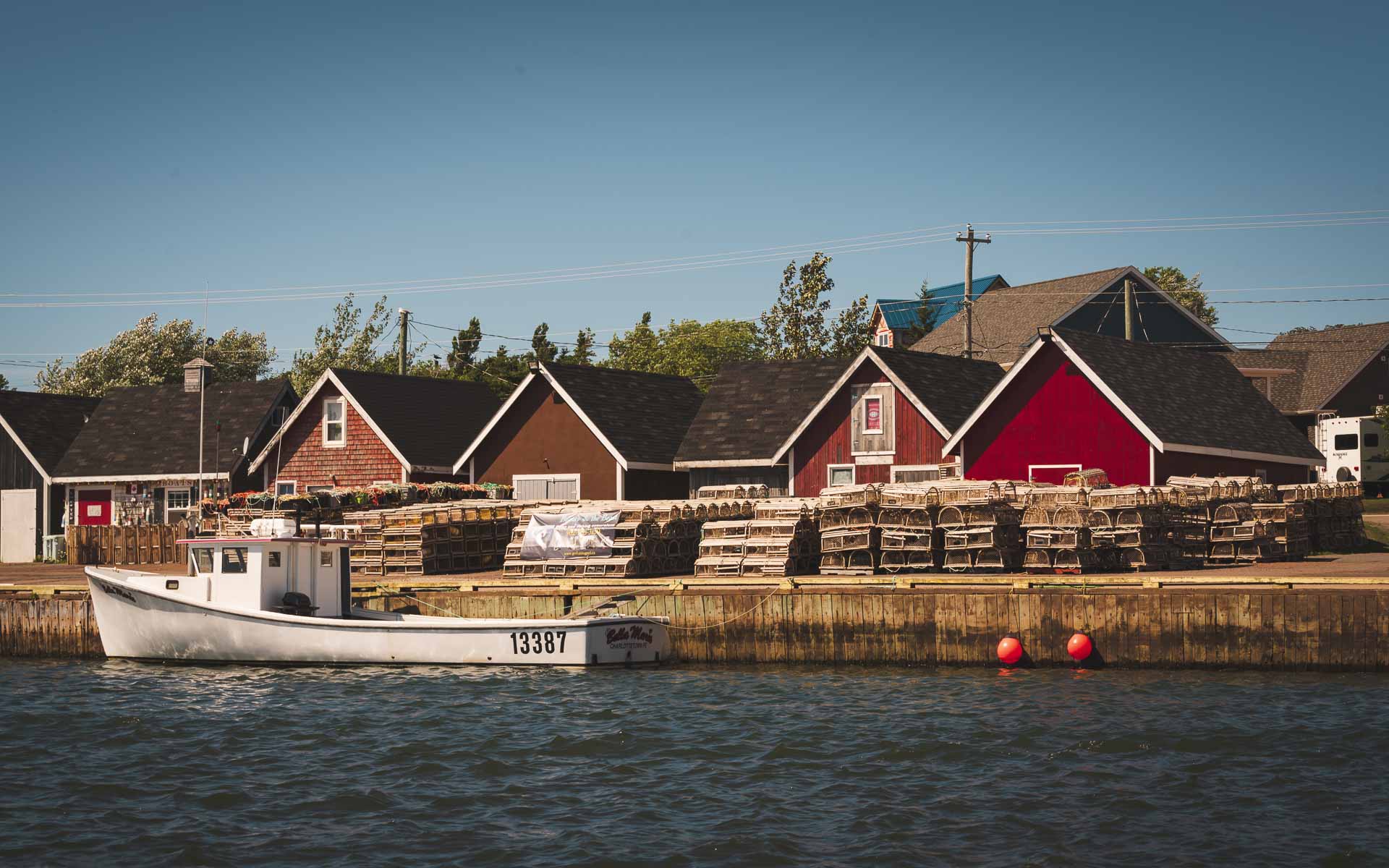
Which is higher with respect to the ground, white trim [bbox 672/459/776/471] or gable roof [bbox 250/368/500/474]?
gable roof [bbox 250/368/500/474]

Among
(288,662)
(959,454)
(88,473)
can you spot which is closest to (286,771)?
(288,662)

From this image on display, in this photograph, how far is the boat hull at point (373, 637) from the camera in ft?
88.0

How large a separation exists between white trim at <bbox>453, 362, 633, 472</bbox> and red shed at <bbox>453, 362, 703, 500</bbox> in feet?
0.08

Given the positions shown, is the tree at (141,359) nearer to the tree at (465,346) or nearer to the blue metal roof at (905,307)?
the tree at (465,346)

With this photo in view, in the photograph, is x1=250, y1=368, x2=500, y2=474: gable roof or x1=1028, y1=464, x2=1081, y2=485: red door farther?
x1=250, y1=368, x2=500, y2=474: gable roof

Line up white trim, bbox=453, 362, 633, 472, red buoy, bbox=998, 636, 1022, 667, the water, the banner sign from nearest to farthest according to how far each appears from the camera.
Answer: the water → red buoy, bbox=998, 636, 1022, 667 → the banner sign → white trim, bbox=453, 362, 633, 472

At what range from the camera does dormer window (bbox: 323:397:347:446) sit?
161 ft

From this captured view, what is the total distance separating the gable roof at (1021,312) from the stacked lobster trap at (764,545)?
29705 mm

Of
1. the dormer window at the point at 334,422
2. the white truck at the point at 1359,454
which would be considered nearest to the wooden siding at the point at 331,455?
the dormer window at the point at 334,422

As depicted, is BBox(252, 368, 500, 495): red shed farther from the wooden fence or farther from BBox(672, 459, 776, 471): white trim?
BBox(672, 459, 776, 471): white trim

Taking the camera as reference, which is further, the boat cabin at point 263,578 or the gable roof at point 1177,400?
the gable roof at point 1177,400

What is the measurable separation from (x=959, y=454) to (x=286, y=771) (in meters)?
23.9

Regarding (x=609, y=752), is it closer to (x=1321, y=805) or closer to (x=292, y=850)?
(x=292, y=850)

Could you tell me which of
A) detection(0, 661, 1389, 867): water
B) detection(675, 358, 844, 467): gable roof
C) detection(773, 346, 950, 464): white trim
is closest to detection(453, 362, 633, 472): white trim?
detection(675, 358, 844, 467): gable roof
